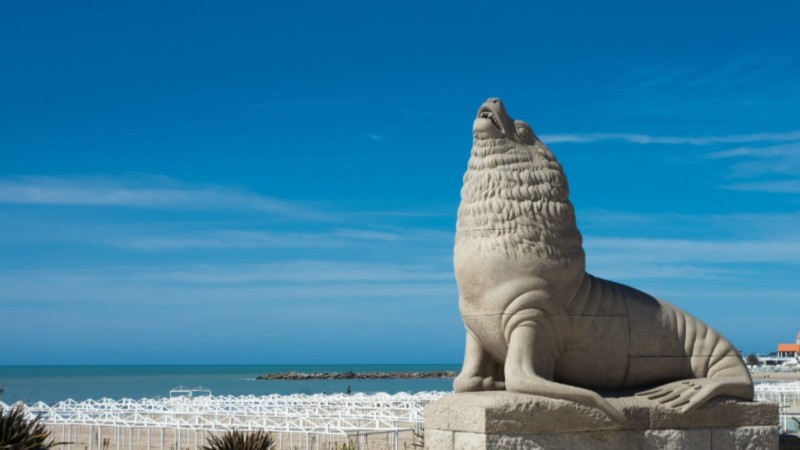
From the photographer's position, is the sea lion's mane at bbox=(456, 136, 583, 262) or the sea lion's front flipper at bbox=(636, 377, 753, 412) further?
the sea lion's front flipper at bbox=(636, 377, 753, 412)

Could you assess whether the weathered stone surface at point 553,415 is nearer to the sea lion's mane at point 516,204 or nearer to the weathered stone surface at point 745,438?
the weathered stone surface at point 745,438

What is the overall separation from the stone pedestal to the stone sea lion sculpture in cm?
10

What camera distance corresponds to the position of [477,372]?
6.63m

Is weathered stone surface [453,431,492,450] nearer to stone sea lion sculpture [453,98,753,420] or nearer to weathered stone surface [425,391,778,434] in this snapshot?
weathered stone surface [425,391,778,434]

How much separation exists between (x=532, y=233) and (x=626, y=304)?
3.34 feet

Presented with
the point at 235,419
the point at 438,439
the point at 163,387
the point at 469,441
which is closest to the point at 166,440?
the point at 235,419

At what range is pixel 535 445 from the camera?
603 centimetres

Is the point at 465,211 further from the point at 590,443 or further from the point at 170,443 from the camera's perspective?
the point at 170,443

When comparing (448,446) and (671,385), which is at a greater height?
(671,385)

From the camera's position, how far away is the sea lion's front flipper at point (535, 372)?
610 cm

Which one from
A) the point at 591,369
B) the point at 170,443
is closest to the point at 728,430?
the point at 591,369

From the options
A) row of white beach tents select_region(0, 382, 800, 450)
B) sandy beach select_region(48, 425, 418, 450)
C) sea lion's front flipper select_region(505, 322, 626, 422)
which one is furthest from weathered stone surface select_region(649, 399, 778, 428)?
sandy beach select_region(48, 425, 418, 450)

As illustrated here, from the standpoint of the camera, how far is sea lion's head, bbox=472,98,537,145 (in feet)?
21.6

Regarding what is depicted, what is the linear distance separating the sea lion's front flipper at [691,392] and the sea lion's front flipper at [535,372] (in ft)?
1.53
